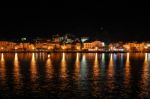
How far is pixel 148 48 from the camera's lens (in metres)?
124

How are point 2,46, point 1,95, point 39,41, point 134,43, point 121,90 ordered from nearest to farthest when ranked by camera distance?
point 1,95 → point 121,90 → point 2,46 → point 134,43 → point 39,41

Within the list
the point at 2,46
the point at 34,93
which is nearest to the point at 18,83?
the point at 34,93

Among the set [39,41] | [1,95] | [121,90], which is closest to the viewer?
[1,95]

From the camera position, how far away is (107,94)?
16.7 m

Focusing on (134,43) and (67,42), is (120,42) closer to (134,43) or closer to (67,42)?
(134,43)

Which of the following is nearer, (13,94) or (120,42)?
(13,94)

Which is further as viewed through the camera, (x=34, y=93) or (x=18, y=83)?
(x=18, y=83)

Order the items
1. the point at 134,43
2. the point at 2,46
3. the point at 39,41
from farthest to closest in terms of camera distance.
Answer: the point at 39,41, the point at 134,43, the point at 2,46

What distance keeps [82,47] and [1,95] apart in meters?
111

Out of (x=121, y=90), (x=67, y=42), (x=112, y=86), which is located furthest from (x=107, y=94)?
(x=67, y=42)

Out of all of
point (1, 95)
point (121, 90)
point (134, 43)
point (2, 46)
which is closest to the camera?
point (1, 95)

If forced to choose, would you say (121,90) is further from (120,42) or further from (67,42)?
(67,42)

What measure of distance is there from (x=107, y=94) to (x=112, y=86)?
2.47m

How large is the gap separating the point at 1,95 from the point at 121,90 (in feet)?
18.0
